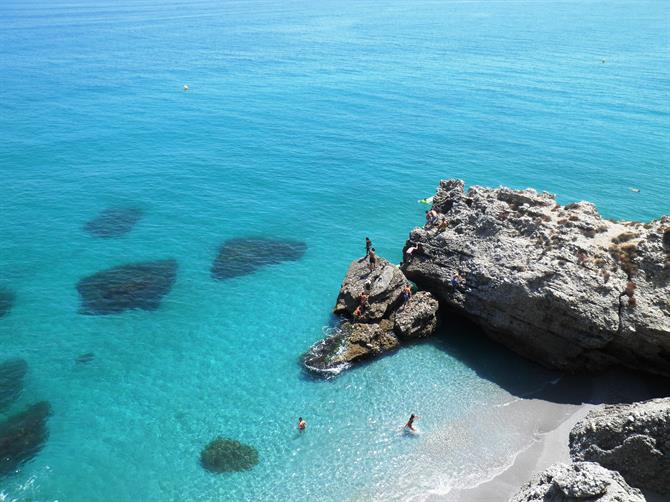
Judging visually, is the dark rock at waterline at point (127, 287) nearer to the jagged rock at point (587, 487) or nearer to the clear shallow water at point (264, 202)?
the clear shallow water at point (264, 202)

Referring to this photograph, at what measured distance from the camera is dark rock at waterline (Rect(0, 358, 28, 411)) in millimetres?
27766

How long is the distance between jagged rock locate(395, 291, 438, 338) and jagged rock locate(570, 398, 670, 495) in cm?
1192

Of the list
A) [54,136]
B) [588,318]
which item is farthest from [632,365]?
[54,136]

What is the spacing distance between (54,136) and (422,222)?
47621 millimetres

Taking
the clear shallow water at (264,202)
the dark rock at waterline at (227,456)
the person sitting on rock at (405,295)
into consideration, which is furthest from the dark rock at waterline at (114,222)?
the person sitting on rock at (405,295)

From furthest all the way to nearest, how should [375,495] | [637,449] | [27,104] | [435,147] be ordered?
[27,104]
[435,147]
[375,495]
[637,449]

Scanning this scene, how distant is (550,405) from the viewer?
26.6m

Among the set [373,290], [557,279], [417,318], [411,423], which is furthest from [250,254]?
[557,279]

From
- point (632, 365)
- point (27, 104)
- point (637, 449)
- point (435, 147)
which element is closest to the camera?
point (637, 449)

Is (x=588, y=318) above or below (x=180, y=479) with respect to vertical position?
above

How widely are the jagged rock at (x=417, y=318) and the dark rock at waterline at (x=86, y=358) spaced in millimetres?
18530

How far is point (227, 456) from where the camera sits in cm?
2466

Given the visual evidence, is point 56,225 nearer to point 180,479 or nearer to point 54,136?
point 54,136

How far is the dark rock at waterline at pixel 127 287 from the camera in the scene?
1391 inches
